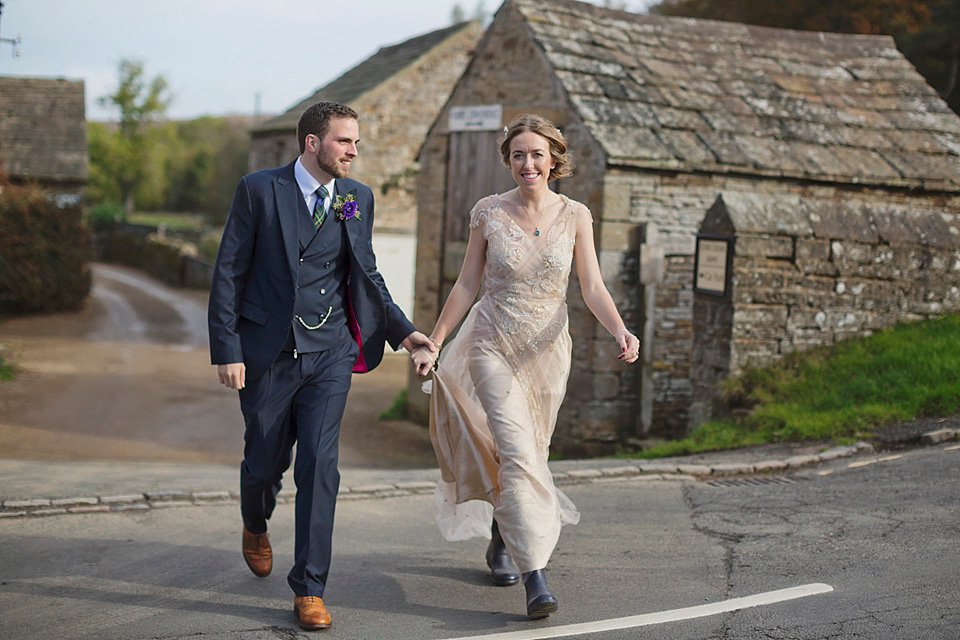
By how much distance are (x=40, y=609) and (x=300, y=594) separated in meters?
1.21

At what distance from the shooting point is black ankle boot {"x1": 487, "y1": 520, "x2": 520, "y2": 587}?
4938 mm


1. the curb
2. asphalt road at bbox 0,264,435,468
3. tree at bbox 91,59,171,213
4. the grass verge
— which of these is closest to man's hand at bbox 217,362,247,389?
the curb

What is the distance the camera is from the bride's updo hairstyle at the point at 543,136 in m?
4.73

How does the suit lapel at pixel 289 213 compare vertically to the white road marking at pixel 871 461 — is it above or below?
above

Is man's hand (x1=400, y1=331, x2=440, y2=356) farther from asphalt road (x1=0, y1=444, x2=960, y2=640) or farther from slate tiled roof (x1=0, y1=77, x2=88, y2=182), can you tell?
slate tiled roof (x1=0, y1=77, x2=88, y2=182)

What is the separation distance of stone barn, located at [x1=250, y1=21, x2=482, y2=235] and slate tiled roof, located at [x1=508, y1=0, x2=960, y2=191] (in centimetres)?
927

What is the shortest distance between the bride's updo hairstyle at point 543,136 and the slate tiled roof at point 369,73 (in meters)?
17.1

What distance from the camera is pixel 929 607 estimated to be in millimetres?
4273

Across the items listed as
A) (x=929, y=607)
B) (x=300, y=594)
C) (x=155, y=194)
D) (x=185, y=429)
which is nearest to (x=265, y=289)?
(x=300, y=594)

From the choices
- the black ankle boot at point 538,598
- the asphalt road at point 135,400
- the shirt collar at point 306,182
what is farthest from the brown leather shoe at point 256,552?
the asphalt road at point 135,400

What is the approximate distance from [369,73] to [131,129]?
168ft

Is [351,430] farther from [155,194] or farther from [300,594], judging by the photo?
[155,194]

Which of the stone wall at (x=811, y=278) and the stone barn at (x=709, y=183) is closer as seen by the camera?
the stone wall at (x=811, y=278)

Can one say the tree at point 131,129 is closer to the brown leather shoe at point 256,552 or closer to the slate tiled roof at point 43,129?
the slate tiled roof at point 43,129
